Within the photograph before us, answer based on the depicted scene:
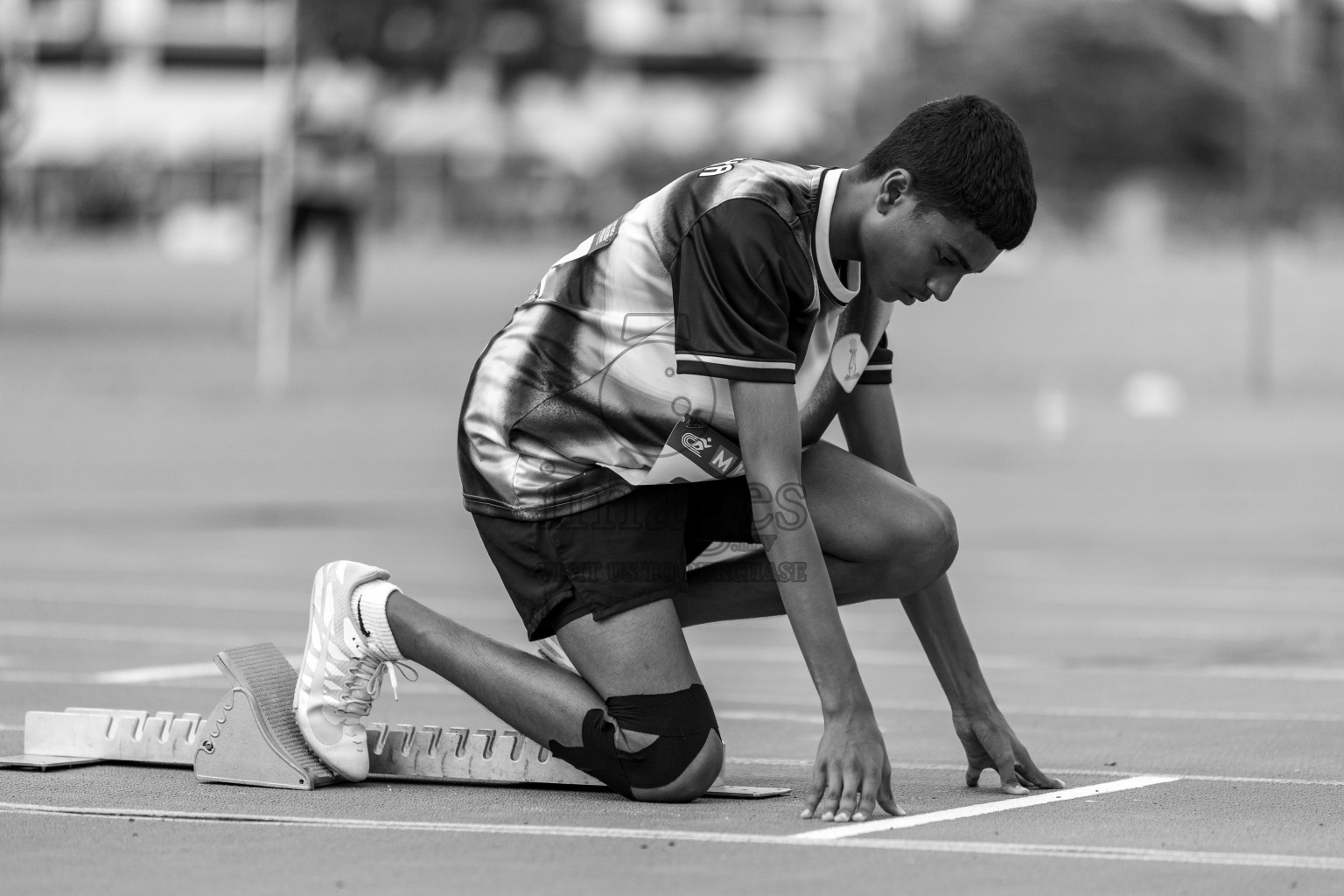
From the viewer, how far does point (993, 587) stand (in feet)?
36.1

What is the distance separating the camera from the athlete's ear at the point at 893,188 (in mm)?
4887

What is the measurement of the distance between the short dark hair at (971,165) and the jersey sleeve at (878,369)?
0.69 metres

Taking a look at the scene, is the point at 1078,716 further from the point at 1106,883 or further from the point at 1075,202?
the point at 1075,202

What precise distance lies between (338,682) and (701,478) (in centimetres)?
99

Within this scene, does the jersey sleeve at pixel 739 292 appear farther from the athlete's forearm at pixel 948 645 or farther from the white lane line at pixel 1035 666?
the white lane line at pixel 1035 666

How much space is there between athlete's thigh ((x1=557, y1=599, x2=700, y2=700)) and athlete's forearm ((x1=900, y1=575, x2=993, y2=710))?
62 centimetres

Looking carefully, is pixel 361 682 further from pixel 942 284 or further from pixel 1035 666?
pixel 1035 666

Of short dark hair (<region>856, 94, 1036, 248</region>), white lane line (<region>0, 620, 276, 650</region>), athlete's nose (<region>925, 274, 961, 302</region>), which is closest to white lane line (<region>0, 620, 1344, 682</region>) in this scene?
white lane line (<region>0, 620, 276, 650</region>)

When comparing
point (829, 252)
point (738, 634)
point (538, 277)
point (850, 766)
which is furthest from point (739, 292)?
point (538, 277)

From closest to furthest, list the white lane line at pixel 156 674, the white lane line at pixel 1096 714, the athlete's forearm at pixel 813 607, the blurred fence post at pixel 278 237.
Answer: the athlete's forearm at pixel 813 607, the white lane line at pixel 1096 714, the white lane line at pixel 156 674, the blurred fence post at pixel 278 237

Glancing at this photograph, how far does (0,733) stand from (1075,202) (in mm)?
46835

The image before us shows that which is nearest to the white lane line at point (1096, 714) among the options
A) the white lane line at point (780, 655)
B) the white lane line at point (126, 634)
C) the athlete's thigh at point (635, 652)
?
the white lane line at point (780, 655)

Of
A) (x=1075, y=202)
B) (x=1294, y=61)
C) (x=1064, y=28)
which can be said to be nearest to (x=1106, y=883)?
(x=1075, y=202)

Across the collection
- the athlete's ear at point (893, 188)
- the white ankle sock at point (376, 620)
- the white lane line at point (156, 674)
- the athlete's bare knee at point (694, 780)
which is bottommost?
the white lane line at point (156, 674)
